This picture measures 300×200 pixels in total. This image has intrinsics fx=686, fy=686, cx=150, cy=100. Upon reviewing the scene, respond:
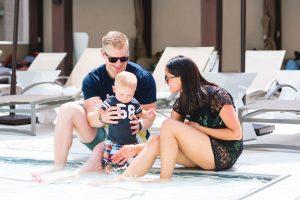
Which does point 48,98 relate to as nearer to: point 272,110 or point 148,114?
point 272,110

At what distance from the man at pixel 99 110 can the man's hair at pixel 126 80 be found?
0.16m

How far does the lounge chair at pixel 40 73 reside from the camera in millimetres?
8672

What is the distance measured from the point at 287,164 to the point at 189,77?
4.17ft

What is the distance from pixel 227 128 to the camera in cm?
408

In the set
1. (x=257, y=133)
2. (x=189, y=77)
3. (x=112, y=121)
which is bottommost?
(x=257, y=133)

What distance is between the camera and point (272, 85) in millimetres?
7758

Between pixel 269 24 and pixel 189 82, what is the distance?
35.9ft

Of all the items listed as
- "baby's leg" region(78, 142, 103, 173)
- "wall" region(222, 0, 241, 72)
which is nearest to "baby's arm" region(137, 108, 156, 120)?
"baby's leg" region(78, 142, 103, 173)

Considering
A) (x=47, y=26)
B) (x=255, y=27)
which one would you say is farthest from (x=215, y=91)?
(x=47, y=26)

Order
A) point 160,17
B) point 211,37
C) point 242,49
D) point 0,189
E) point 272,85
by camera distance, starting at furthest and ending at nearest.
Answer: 1. point 160,17
2. point 211,37
3. point 272,85
4. point 242,49
5. point 0,189

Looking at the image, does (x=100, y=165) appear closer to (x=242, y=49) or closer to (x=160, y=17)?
(x=242, y=49)

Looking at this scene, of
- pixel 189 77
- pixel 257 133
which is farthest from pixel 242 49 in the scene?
pixel 189 77

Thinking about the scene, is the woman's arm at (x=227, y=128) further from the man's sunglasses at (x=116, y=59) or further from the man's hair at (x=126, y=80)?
the man's sunglasses at (x=116, y=59)

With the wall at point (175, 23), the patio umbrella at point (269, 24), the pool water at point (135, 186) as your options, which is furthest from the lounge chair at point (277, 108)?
the wall at point (175, 23)
